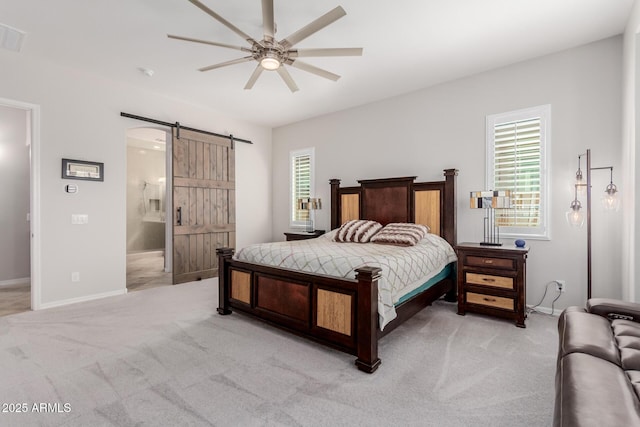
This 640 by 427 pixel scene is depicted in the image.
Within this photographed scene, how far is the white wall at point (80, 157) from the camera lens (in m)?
3.83

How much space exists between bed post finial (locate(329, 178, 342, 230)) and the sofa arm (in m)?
3.75

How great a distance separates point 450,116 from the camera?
171 inches

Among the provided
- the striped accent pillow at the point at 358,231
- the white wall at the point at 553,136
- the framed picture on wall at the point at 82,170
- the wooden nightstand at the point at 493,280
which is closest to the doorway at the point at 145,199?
the framed picture on wall at the point at 82,170

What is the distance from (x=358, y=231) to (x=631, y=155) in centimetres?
288

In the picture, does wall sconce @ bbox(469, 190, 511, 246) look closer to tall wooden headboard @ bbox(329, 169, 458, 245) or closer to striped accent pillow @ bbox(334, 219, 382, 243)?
tall wooden headboard @ bbox(329, 169, 458, 245)

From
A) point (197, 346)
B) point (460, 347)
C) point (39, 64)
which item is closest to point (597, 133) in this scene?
point (460, 347)

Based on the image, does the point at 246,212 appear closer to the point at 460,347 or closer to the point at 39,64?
the point at 39,64

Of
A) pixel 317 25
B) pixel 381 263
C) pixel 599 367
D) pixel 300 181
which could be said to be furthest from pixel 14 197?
pixel 599 367

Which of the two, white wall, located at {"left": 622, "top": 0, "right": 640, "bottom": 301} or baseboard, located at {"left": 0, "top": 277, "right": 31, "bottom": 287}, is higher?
white wall, located at {"left": 622, "top": 0, "right": 640, "bottom": 301}

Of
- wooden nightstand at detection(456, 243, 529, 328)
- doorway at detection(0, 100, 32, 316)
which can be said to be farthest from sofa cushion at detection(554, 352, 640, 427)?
doorway at detection(0, 100, 32, 316)

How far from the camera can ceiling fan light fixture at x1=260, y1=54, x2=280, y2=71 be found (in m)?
2.79

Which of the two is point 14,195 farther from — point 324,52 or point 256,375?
point 324,52

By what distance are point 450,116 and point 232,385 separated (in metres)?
4.24

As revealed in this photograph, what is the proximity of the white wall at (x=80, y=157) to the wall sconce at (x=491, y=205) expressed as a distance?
16.0 ft
